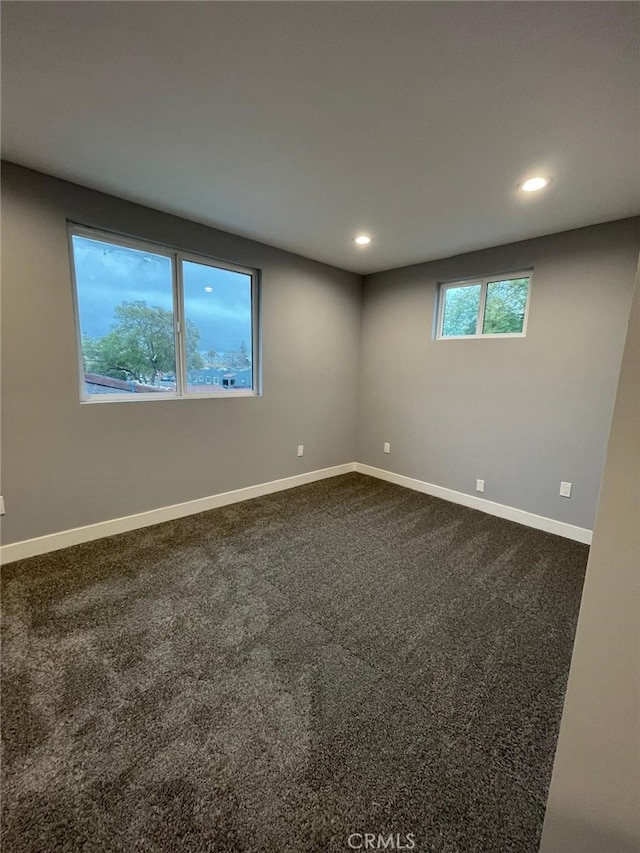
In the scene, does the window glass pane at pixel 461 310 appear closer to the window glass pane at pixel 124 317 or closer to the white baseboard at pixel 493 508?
the white baseboard at pixel 493 508

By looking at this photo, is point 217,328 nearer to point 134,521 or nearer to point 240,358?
point 240,358

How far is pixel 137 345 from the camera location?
275 centimetres

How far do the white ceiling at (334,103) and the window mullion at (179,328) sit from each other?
502 mm

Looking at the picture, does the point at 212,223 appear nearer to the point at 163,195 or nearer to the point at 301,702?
the point at 163,195

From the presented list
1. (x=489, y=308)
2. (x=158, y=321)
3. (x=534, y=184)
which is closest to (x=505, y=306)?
(x=489, y=308)

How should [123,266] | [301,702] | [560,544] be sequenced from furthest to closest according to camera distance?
1. [560,544]
2. [123,266]
3. [301,702]

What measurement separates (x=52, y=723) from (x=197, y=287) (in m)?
2.90

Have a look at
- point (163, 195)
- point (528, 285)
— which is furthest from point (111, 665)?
point (528, 285)

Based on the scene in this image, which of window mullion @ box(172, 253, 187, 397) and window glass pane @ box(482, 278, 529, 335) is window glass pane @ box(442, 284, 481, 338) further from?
window mullion @ box(172, 253, 187, 397)

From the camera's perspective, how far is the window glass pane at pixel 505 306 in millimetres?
3135

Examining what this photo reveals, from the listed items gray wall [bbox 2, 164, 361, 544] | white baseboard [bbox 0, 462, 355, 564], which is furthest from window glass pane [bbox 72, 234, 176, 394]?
white baseboard [bbox 0, 462, 355, 564]

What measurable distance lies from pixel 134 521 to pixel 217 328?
5.91 ft

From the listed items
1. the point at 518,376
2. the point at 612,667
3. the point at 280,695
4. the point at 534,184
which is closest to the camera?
the point at 612,667

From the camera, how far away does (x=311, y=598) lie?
2076mm
